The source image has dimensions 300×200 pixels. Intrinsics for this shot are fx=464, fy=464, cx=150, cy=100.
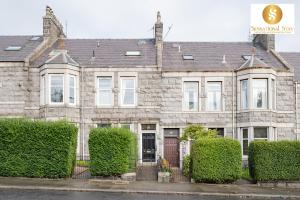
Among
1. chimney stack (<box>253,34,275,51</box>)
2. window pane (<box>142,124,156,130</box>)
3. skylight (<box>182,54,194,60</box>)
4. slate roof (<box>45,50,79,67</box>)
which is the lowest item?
window pane (<box>142,124,156,130</box>)

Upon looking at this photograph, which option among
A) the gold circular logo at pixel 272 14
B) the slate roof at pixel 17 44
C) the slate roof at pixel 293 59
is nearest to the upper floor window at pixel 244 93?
the slate roof at pixel 293 59

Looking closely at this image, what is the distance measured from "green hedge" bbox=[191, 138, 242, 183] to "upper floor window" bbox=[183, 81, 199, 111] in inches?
323

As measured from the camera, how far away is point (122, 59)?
3200cm

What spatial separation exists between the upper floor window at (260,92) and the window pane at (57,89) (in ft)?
40.8

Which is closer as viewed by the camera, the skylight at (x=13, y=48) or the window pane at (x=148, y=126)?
the window pane at (x=148, y=126)

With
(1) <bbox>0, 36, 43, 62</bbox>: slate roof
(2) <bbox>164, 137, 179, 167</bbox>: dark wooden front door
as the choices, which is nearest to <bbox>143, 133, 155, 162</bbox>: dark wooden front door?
(2) <bbox>164, 137, 179, 167</bbox>: dark wooden front door

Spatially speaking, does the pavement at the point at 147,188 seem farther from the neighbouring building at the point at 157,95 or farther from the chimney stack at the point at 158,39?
the chimney stack at the point at 158,39

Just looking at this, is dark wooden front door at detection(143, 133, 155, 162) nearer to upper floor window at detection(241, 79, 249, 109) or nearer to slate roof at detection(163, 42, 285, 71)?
slate roof at detection(163, 42, 285, 71)

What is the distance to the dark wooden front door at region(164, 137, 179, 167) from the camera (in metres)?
31.0

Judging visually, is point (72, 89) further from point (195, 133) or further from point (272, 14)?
point (272, 14)

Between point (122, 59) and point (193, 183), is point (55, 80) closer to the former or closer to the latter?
point (122, 59)

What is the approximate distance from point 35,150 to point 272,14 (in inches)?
864

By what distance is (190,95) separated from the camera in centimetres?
3133

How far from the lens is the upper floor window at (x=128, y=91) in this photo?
102ft
